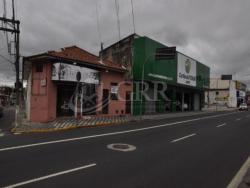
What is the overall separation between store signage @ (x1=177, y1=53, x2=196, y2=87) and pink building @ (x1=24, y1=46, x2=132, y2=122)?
15614 millimetres

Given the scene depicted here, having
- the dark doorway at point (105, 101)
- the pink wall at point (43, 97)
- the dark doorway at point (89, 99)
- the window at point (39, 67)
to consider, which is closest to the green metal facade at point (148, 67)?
the dark doorway at point (105, 101)

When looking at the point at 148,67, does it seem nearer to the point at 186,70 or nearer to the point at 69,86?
the point at 69,86

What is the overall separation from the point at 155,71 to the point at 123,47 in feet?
14.9

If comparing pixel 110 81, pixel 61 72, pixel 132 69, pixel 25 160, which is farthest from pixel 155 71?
pixel 25 160

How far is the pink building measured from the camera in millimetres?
19281

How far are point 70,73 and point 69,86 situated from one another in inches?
52.2

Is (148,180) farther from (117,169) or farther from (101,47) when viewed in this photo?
(101,47)

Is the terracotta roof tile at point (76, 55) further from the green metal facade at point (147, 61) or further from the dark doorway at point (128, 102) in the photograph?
the green metal facade at point (147, 61)

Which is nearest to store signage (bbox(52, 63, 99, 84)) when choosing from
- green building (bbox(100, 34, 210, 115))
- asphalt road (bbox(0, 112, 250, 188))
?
green building (bbox(100, 34, 210, 115))

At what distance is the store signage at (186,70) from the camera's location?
3828cm

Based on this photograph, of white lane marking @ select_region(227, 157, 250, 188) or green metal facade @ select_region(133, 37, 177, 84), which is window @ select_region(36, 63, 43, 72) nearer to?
green metal facade @ select_region(133, 37, 177, 84)

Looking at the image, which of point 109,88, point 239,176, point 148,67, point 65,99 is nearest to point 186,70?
point 148,67

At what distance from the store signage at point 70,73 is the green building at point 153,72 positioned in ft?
19.5

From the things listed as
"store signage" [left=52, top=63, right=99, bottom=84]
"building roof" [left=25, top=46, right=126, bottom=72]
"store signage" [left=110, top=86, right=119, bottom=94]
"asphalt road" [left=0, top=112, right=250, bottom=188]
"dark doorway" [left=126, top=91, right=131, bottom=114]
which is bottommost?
"asphalt road" [left=0, top=112, right=250, bottom=188]
